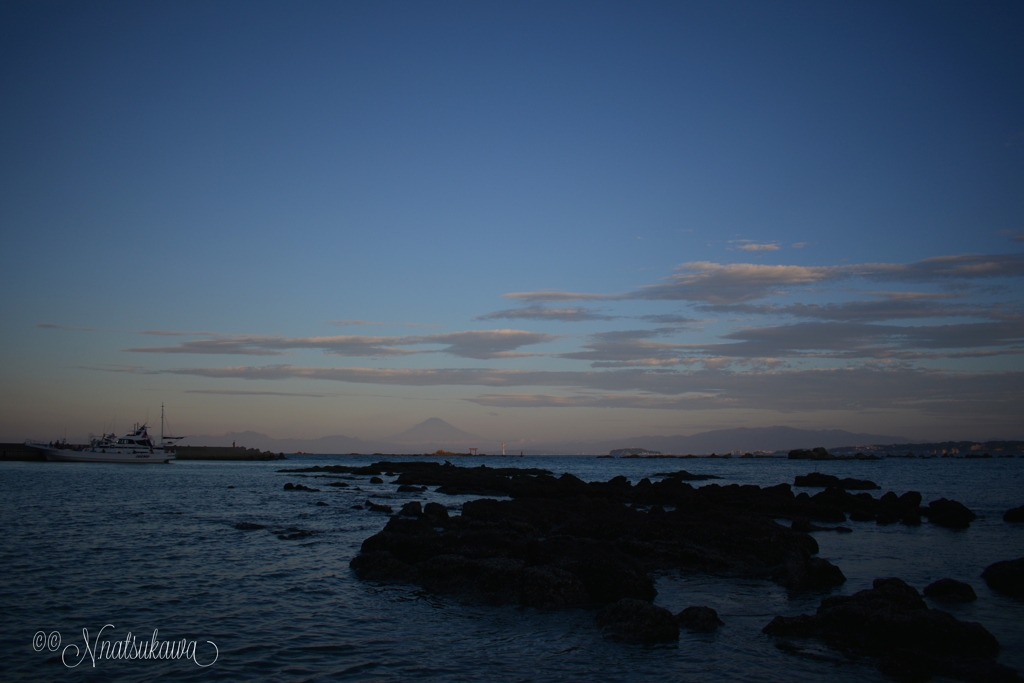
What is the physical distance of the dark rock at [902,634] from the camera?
12.3 metres

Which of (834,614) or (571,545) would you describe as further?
(571,545)

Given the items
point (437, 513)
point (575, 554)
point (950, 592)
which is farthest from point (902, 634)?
point (437, 513)

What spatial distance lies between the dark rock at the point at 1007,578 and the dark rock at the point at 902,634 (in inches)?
237

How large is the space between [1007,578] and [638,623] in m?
13.7

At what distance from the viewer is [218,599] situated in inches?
707

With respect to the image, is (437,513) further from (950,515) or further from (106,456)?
(106,456)

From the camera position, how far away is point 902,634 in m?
13.8

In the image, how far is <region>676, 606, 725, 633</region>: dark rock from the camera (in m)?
15.2

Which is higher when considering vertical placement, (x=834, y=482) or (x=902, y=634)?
(x=902, y=634)

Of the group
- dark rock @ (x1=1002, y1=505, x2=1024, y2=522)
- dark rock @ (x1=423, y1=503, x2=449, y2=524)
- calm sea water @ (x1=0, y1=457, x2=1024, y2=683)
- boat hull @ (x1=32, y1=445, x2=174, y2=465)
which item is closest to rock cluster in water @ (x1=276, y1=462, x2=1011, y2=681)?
dark rock @ (x1=423, y1=503, x2=449, y2=524)

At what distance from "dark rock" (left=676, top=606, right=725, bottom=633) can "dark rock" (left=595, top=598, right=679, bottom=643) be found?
0.87 metres

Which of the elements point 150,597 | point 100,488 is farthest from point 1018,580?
point 100,488

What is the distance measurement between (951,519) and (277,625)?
3616 centimetres

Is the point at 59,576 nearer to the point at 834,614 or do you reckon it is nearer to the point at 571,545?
the point at 571,545
